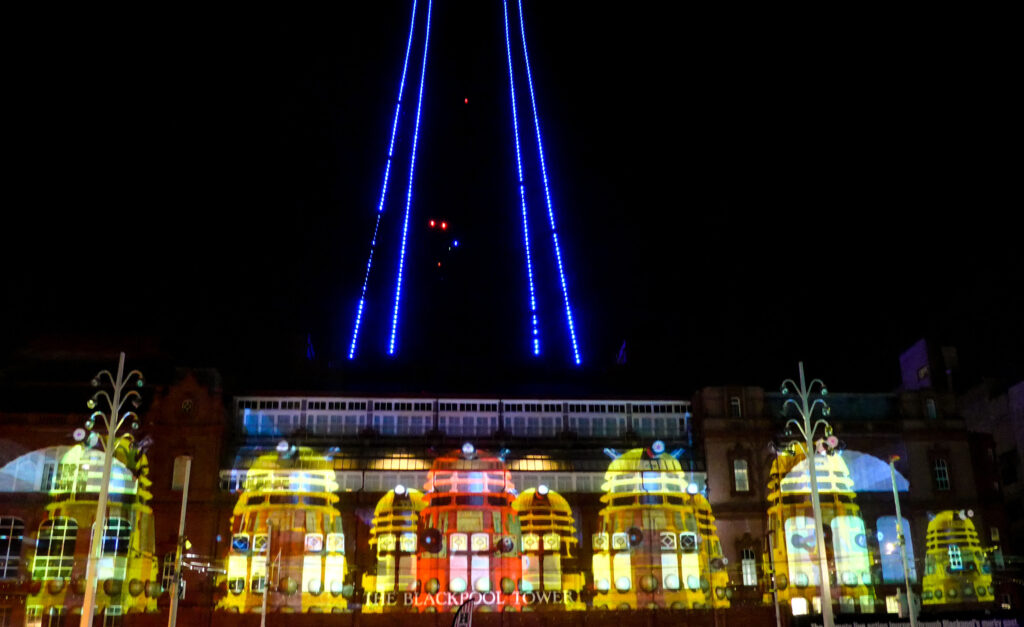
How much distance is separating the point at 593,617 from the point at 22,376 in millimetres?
52122

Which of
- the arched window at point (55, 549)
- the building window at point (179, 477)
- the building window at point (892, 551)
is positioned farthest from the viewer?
the building window at point (892, 551)

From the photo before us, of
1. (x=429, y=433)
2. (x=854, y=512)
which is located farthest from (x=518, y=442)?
(x=854, y=512)

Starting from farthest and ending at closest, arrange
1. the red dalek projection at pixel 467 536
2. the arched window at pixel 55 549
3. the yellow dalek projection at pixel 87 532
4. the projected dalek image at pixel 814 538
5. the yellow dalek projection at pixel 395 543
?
the projected dalek image at pixel 814 538, the yellow dalek projection at pixel 395 543, the arched window at pixel 55 549, the yellow dalek projection at pixel 87 532, the red dalek projection at pixel 467 536

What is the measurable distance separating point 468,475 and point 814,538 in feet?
85.6

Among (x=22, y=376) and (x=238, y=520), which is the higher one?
Result: (x=22, y=376)

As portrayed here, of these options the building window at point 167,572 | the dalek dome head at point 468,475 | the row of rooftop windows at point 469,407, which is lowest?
the building window at point 167,572

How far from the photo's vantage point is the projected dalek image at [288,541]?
213 feet

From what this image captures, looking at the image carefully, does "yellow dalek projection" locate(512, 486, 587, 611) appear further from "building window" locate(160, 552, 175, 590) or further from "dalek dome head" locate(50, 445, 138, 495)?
"dalek dome head" locate(50, 445, 138, 495)

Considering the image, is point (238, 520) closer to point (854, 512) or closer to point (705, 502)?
point (705, 502)

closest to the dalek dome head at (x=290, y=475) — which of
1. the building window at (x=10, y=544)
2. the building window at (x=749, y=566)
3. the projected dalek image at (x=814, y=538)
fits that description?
the building window at (x=10, y=544)

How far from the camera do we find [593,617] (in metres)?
63.0

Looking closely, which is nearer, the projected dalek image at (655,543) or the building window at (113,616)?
the building window at (113,616)

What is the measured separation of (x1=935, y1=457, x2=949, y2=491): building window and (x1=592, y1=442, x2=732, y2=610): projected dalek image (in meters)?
20.4

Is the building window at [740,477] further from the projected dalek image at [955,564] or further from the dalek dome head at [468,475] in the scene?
the dalek dome head at [468,475]
